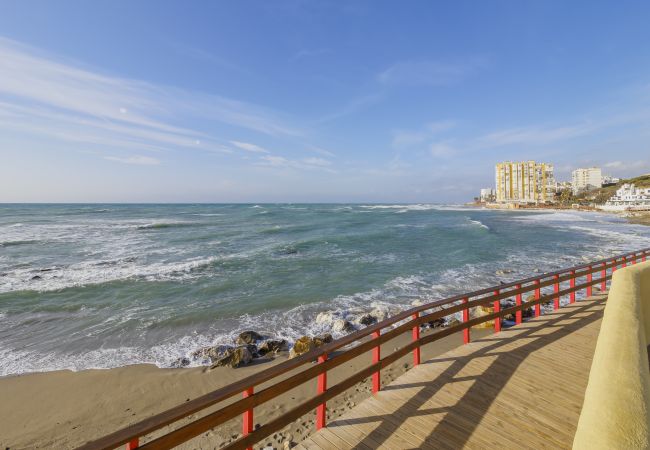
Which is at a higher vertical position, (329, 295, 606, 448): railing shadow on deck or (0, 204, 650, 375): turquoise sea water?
(329, 295, 606, 448): railing shadow on deck

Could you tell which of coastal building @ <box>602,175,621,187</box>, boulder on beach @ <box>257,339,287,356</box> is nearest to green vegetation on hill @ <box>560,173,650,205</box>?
coastal building @ <box>602,175,621,187</box>

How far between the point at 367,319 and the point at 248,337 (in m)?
4.40

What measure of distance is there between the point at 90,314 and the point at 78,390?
599 centimetres

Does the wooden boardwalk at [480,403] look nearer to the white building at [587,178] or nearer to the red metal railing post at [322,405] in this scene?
the red metal railing post at [322,405]

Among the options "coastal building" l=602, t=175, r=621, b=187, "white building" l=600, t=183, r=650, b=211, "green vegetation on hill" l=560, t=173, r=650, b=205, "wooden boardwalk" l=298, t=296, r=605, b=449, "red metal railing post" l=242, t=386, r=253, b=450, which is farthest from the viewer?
"coastal building" l=602, t=175, r=621, b=187

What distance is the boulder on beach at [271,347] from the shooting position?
28.6 feet

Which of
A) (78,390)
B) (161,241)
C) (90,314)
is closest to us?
(78,390)

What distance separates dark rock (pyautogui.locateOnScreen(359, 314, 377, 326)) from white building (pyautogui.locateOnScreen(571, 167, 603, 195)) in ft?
674

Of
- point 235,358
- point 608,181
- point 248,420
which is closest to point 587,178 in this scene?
point 608,181

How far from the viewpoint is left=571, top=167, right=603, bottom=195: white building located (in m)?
166

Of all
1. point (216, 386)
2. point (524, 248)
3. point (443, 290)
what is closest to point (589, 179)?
point (524, 248)

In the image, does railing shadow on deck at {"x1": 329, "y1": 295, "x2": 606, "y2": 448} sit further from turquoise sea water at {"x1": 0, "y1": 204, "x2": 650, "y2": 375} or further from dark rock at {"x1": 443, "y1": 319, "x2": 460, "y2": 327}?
turquoise sea water at {"x1": 0, "y1": 204, "x2": 650, "y2": 375}

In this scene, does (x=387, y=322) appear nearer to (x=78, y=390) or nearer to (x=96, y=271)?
(x=78, y=390)

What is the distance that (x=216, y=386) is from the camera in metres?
7.08
